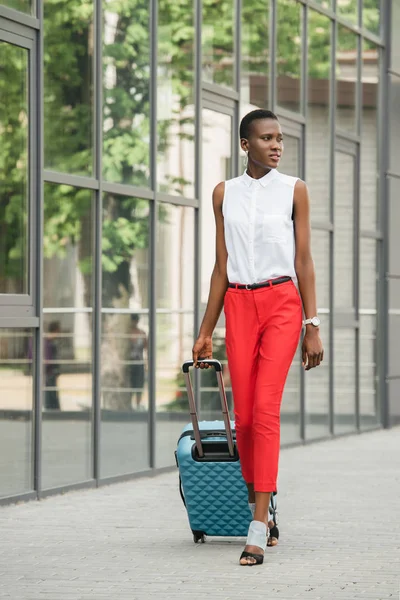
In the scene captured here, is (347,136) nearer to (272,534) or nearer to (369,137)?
(369,137)

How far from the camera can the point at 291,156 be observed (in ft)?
50.5

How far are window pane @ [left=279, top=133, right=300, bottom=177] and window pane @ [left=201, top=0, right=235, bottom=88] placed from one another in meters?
1.73

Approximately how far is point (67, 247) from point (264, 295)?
3.41 m

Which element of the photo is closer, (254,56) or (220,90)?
(220,90)

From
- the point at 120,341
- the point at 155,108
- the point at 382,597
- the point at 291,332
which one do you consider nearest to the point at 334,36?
the point at 155,108

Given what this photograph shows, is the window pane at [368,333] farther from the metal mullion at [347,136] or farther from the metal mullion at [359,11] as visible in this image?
the metal mullion at [359,11]

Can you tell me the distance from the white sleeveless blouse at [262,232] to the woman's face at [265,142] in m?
0.09

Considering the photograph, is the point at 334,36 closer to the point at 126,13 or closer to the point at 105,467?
the point at 126,13

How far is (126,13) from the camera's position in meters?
11.4

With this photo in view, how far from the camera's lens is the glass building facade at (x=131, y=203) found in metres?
9.75

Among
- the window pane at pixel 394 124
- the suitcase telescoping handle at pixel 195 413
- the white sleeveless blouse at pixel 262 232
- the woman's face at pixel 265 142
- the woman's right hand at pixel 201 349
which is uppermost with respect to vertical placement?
the window pane at pixel 394 124

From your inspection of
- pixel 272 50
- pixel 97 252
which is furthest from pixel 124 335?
pixel 272 50

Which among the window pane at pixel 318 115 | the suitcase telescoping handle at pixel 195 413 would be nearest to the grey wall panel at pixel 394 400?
the window pane at pixel 318 115

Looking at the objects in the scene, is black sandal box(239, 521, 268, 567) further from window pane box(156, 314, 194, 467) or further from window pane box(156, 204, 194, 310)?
window pane box(156, 204, 194, 310)
